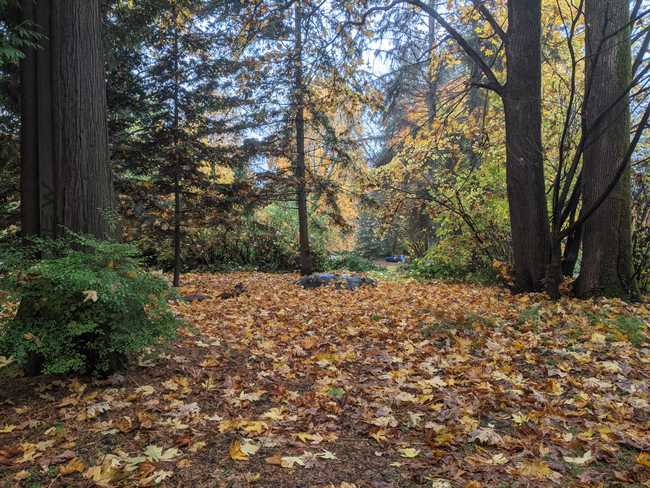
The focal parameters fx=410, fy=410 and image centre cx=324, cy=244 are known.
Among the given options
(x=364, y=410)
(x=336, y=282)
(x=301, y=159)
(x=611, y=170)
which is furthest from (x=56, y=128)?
(x=301, y=159)

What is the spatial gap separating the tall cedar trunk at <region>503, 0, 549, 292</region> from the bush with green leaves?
5.34 m

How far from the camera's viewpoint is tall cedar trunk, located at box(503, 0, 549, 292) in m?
6.14

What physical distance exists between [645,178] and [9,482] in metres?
8.38

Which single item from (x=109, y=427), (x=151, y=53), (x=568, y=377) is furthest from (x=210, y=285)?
(x=568, y=377)

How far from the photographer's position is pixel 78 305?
3.09m

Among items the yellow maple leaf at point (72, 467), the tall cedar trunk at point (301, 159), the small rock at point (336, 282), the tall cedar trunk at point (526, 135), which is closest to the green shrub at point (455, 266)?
the small rock at point (336, 282)

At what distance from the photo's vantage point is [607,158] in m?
5.79

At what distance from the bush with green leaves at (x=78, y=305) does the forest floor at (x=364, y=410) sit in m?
0.34

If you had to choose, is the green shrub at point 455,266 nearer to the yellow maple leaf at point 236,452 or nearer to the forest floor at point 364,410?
the forest floor at point 364,410

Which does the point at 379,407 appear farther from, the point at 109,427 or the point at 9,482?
the point at 9,482

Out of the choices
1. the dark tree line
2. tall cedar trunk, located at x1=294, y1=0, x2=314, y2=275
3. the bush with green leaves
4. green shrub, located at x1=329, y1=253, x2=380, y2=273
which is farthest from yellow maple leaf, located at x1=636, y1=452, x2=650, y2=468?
green shrub, located at x1=329, y1=253, x2=380, y2=273

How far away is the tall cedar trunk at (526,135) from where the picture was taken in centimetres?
614

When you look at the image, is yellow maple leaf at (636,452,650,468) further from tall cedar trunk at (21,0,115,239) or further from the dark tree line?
tall cedar trunk at (21,0,115,239)

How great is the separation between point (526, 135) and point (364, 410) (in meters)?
5.12
